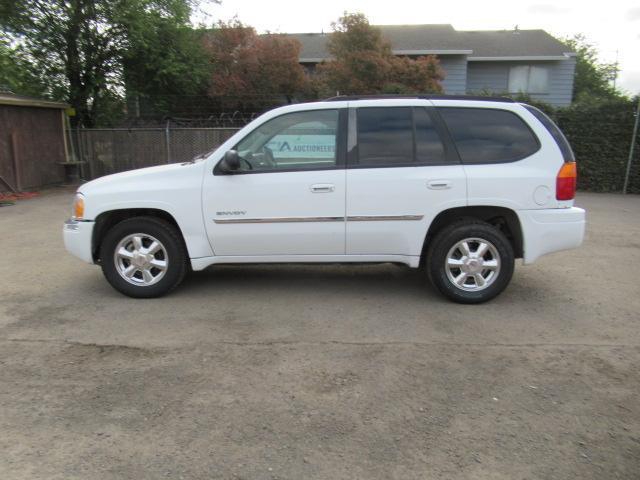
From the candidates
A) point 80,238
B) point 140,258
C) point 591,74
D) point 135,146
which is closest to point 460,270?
point 140,258

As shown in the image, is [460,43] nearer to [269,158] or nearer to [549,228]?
[549,228]

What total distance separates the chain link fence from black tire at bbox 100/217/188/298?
35.0ft

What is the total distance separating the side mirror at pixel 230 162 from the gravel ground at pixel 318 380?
1305 millimetres

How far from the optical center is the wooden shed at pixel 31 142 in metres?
12.9

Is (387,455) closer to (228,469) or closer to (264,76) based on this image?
(228,469)

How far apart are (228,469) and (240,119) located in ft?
53.9

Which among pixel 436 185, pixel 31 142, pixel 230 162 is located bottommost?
pixel 436 185

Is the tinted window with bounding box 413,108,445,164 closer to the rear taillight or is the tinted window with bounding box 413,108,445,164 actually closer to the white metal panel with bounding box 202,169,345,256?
the white metal panel with bounding box 202,169,345,256

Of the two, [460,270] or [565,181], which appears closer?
[565,181]

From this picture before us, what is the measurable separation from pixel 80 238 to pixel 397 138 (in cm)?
324

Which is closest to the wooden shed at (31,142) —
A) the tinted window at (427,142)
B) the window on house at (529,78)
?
the tinted window at (427,142)

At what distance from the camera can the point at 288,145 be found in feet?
16.9

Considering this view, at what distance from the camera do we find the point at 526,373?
3654 millimetres

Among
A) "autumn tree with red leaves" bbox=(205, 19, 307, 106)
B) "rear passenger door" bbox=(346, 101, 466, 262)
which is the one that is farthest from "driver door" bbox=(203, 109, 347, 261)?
"autumn tree with red leaves" bbox=(205, 19, 307, 106)
